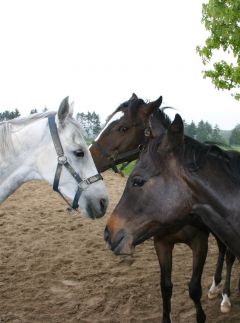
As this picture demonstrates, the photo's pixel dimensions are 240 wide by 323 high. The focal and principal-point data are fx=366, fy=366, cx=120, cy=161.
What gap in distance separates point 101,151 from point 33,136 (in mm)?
1192

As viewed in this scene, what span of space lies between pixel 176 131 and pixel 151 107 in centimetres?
192

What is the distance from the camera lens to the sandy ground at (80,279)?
4.31 metres

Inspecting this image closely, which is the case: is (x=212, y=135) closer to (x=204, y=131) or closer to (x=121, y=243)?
(x=204, y=131)

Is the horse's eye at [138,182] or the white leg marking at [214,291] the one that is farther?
the white leg marking at [214,291]

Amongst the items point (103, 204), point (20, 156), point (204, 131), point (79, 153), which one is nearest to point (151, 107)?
point (79, 153)

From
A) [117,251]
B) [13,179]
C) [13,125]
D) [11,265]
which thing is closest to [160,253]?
[117,251]

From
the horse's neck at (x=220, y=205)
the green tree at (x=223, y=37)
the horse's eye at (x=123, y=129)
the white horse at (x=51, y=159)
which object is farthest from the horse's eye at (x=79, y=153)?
the green tree at (x=223, y=37)

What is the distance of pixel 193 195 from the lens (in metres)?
2.53

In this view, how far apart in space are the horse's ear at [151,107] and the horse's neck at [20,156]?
1.31 meters

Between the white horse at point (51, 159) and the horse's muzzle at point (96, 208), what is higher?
the white horse at point (51, 159)

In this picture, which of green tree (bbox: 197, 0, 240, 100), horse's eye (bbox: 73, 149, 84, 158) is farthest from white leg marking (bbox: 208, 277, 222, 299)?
green tree (bbox: 197, 0, 240, 100)

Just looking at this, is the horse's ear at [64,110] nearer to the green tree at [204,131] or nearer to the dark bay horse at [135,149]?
the dark bay horse at [135,149]

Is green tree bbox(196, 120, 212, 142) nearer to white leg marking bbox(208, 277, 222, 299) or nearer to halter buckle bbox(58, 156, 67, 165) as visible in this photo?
white leg marking bbox(208, 277, 222, 299)

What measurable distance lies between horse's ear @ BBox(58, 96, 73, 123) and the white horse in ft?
0.04
